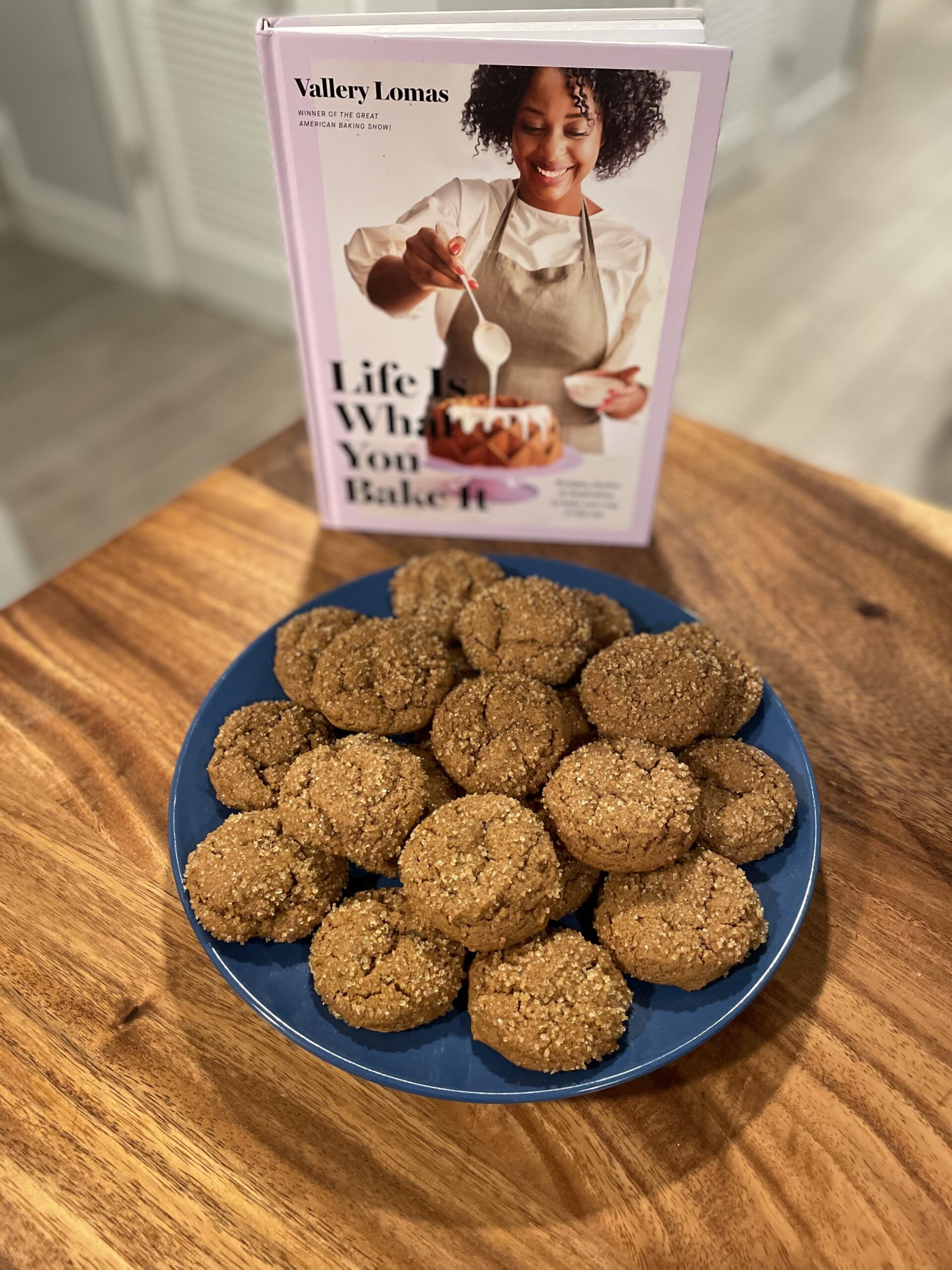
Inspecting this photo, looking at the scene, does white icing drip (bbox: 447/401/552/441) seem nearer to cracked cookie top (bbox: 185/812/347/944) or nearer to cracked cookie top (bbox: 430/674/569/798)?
cracked cookie top (bbox: 430/674/569/798)

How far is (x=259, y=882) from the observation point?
0.68 metres

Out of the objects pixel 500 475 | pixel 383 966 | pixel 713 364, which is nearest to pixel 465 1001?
pixel 383 966

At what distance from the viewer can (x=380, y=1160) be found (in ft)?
2.13

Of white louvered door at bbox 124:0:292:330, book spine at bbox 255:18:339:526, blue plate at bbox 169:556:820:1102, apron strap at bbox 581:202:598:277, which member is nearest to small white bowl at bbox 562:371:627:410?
apron strap at bbox 581:202:598:277

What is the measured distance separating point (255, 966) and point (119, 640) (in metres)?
0.44

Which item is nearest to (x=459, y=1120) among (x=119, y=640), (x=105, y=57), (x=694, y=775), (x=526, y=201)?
(x=694, y=775)

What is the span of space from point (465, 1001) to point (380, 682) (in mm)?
255

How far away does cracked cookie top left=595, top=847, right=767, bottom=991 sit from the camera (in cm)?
65

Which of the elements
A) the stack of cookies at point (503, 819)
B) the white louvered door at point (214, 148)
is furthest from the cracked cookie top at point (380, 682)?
the white louvered door at point (214, 148)

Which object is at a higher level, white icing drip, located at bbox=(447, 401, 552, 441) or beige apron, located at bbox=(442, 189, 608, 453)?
beige apron, located at bbox=(442, 189, 608, 453)

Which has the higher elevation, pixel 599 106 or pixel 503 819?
pixel 599 106

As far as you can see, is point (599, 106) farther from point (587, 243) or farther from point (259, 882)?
point (259, 882)

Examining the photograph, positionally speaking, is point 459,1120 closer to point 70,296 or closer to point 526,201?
point 526,201

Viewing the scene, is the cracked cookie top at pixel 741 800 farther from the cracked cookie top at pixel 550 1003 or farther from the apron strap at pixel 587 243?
the apron strap at pixel 587 243
